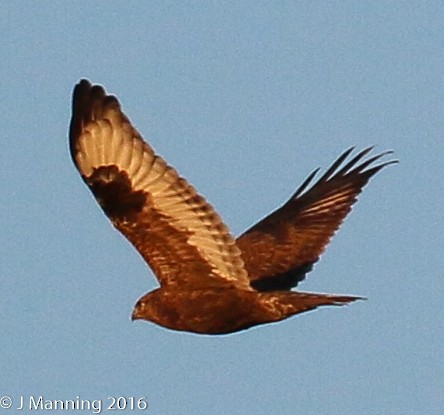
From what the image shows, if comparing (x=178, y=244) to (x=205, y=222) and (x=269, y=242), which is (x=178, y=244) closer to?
(x=205, y=222)

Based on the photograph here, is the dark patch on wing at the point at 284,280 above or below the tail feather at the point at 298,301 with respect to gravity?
above

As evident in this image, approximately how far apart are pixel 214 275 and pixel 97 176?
117 centimetres

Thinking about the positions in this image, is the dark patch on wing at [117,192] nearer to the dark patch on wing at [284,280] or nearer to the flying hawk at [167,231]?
→ the flying hawk at [167,231]

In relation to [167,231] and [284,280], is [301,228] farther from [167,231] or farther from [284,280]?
[167,231]

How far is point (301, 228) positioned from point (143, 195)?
303cm

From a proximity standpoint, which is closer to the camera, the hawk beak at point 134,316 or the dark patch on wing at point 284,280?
the hawk beak at point 134,316

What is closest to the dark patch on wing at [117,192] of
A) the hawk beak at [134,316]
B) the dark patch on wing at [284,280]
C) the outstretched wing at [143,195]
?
the outstretched wing at [143,195]

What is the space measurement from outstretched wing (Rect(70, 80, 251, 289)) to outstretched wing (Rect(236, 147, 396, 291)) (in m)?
1.56

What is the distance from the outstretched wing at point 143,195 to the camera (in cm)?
1273

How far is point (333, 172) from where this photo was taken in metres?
16.3

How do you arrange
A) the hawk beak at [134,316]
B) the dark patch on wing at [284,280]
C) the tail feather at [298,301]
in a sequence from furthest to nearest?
the dark patch on wing at [284,280], the hawk beak at [134,316], the tail feather at [298,301]

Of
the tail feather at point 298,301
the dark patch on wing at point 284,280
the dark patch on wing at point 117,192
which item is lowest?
the tail feather at point 298,301

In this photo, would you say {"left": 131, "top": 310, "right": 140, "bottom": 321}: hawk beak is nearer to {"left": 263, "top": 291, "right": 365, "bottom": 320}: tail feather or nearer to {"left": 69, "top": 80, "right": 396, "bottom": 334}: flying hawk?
{"left": 69, "top": 80, "right": 396, "bottom": 334}: flying hawk

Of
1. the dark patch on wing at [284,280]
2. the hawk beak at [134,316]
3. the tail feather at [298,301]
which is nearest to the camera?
the tail feather at [298,301]
